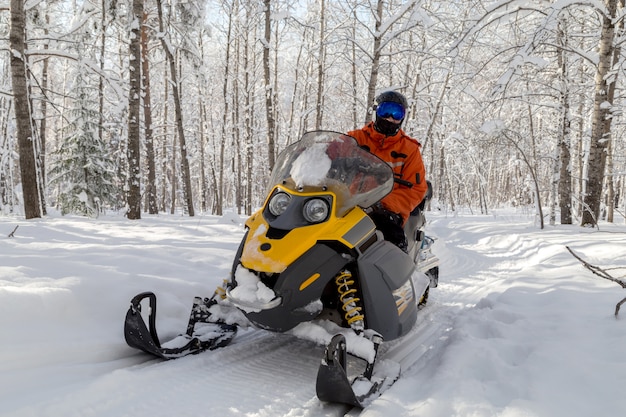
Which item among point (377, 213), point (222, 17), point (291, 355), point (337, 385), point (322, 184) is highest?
point (222, 17)

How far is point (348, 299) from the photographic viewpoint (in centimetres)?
255

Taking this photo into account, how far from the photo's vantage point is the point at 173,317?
10.9 feet

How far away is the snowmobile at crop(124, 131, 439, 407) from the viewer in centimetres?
241

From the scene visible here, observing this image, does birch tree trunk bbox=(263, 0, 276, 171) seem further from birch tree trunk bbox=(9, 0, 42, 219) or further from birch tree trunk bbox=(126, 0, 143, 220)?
birch tree trunk bbox=(9, 0, 42, 219)

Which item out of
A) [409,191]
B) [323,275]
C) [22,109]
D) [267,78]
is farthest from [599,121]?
[22,109]

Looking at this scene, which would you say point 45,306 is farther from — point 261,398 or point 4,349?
point 261,398

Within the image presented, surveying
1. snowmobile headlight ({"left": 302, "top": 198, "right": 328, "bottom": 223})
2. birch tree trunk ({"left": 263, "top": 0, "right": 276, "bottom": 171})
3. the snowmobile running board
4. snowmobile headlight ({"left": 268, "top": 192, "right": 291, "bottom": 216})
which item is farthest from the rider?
birch tree trunk ({"left": 263, "top": 0, "right": 276, "bottom": 171})

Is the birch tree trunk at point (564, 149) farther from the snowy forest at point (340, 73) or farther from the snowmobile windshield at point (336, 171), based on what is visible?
the snowmobile windshield at point (336, 171)

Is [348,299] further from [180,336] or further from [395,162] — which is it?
[395,162]

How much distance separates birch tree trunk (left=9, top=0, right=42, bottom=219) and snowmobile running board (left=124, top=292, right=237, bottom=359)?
6912 mm

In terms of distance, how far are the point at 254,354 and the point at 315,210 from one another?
114 cm

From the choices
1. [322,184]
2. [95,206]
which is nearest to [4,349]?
[322,184]

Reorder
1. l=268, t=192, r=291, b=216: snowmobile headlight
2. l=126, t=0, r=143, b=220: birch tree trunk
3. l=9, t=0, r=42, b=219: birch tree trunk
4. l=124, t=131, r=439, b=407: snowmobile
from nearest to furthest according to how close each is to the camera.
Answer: l=124, t=131, r=439, b=407: snowmobile
l=268, t=192, r=291, b=216: snowmobile headlight
l=9, t=0, r=42, b=219: birch tree trunk
l=126, t=0, r=143, b=220: birch tree trunk

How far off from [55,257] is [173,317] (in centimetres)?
164
